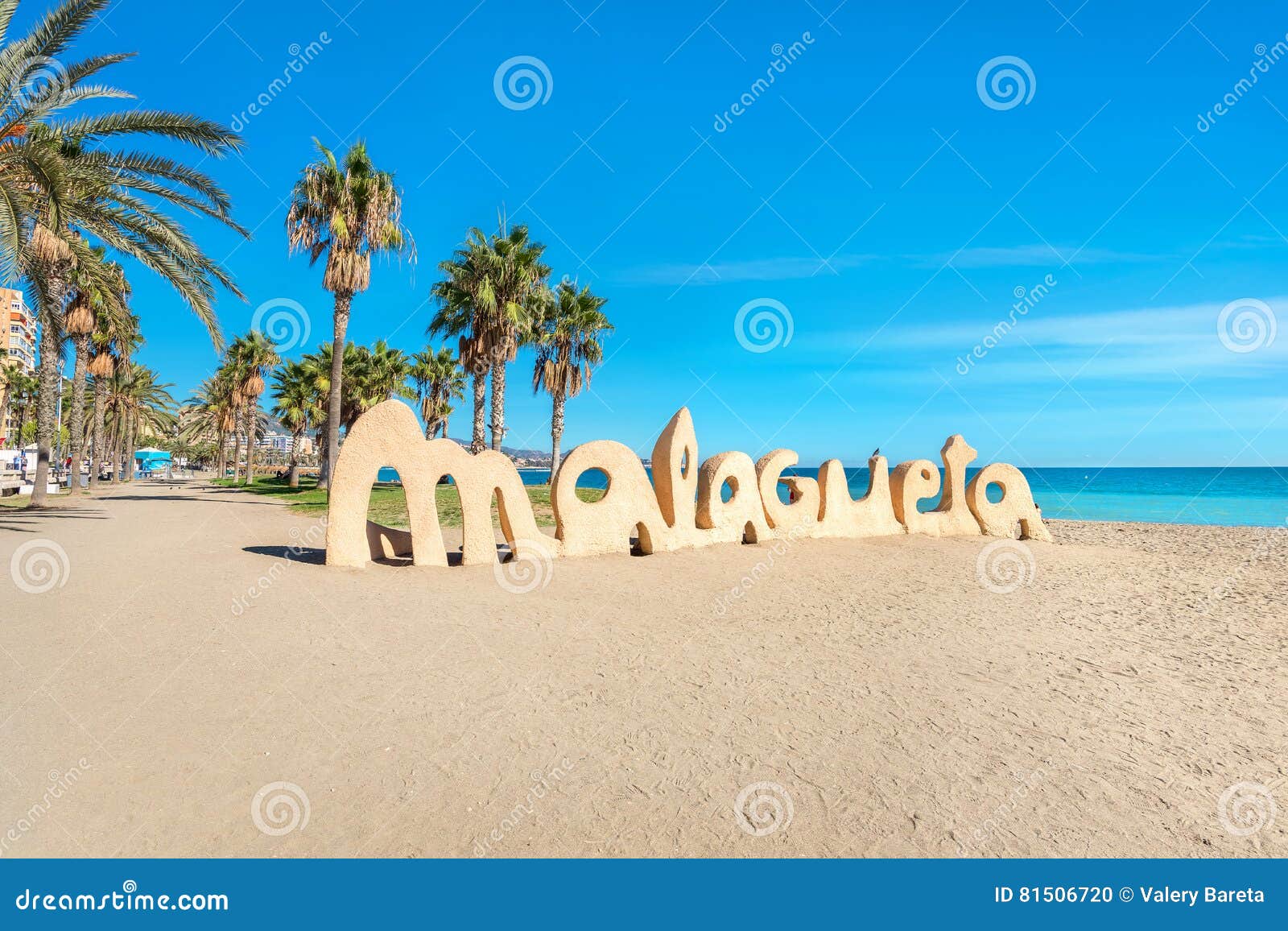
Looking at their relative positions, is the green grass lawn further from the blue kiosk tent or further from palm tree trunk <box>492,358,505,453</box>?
the blue kiosk tent

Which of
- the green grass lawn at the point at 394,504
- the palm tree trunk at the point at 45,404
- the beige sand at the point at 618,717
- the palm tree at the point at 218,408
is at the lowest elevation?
the beige sand at the point at 618,717

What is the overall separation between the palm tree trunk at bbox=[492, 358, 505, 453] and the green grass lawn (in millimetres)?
2551

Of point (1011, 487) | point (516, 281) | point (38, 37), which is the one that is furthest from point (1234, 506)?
point (38, 37)

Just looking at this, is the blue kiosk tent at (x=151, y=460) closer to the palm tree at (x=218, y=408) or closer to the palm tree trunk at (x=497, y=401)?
the palm tree at (x=218, y=408)

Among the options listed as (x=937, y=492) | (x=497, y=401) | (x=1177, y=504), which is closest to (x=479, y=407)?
(x=497, y=401)

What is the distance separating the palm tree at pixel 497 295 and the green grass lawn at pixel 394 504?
136 inches

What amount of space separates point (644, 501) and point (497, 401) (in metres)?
14.9

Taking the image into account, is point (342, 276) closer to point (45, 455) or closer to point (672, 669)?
point (45, 455)

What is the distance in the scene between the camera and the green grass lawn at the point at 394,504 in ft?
71.5

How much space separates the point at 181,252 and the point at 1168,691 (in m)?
17.9

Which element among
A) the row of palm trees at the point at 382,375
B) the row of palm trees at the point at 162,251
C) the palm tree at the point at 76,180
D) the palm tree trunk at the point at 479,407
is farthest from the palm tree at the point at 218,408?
the palm tree at the point at 76,180

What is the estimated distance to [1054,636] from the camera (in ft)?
29.5

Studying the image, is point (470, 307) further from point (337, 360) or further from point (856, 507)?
point (856, 507)

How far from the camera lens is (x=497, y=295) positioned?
2689 centimetres
